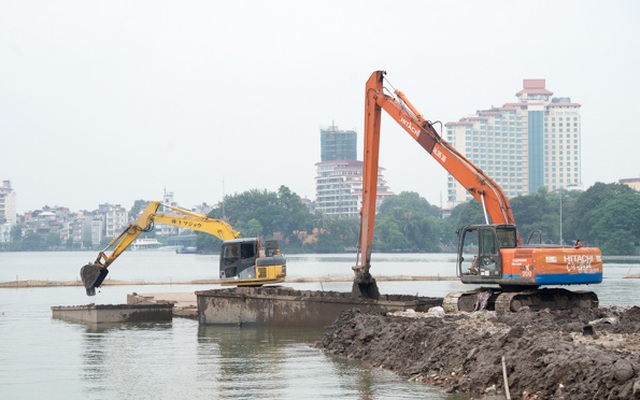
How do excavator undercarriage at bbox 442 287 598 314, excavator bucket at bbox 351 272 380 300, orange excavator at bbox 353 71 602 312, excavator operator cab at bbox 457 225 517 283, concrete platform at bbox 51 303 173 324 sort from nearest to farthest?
orange excavator at bbox 353 71 602 312 → excavator undercarriage at bbox 442 287 598 314 → excavator operator cab at bbox 457 225 517 283 → excavator bucket at bbox 351 272 380 300 → concrete platform at bbox 51 303 173 324

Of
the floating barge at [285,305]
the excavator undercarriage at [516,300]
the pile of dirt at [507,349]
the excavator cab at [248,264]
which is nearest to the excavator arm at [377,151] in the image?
the floating barge at [285,305]

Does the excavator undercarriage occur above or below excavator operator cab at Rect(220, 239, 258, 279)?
below

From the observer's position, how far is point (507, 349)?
19.1 meters

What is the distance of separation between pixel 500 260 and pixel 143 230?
2024cm

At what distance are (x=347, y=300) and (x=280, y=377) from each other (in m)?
7.90

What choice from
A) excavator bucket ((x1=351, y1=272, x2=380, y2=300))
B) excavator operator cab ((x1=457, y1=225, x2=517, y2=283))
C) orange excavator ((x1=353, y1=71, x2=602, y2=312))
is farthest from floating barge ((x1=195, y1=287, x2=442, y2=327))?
excavator operator cab ((x1=457, y1=225, x2=517, y2=283))

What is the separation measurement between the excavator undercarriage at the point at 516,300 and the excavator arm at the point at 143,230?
52.1 ft

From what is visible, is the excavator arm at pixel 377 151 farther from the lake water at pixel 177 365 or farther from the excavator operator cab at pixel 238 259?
the excavator operator cab at pixel 238 259

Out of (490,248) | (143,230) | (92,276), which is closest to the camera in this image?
(490,248)

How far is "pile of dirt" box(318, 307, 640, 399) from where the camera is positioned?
16.6 m

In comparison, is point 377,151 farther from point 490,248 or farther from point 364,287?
point 490,248

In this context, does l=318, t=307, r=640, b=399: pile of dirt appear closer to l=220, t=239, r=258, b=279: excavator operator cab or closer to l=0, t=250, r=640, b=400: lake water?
l=0, t=250, r=640, b=400: lake water

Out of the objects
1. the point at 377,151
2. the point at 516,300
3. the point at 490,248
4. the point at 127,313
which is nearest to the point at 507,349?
the point at 516,300

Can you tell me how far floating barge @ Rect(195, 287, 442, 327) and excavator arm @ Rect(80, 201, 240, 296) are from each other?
8.21 meters
